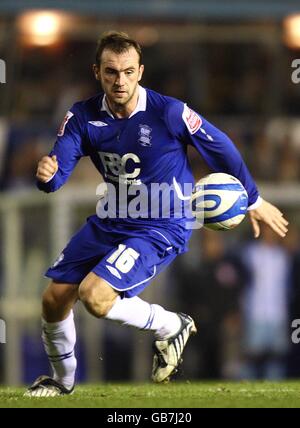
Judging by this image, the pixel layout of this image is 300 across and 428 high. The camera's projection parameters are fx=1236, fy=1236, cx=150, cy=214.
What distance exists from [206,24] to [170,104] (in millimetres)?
8609

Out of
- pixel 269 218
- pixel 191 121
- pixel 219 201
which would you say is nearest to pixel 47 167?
pixel 191 121

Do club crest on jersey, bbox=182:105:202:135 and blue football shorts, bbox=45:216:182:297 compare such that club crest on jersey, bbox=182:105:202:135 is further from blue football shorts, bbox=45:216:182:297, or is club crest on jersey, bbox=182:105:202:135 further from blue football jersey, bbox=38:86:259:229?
blue football shorts, bbox=45:216:182:297

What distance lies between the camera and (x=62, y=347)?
848 cm

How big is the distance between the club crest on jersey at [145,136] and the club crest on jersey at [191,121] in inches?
9.9

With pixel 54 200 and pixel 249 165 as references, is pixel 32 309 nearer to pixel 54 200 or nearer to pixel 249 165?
pixel 54 200

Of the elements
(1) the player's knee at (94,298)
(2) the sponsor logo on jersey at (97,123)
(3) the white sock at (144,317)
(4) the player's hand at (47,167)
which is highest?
(2) the sponsor logo on jersey at (97,123)

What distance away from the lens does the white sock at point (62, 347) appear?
8.42 metres

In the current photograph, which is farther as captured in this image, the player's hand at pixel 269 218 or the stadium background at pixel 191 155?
the stadium background at pixel 191 155

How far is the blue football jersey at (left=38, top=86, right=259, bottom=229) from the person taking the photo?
823 cm

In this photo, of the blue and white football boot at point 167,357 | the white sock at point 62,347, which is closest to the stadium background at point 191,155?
the blue and white football boot at point 167,357

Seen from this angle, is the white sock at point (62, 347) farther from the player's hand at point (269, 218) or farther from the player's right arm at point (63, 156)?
the player's hand at point (269, 218)

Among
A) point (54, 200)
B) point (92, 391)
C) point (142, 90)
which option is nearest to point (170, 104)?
point (142, 90)
